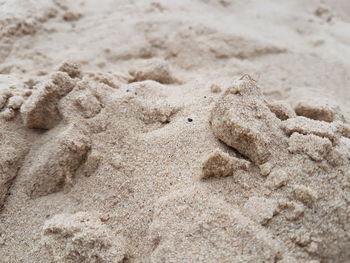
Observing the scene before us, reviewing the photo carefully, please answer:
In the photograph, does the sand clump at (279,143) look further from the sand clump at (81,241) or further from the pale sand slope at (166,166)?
the sand clump at (81,241)

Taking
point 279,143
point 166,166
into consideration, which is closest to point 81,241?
point 166,166

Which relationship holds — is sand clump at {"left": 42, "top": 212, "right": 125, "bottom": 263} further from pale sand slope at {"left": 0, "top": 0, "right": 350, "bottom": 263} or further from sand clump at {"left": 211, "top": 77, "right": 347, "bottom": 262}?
sand clump at {"left": 211, "top": 77, "right": 347, "bottom": 262}

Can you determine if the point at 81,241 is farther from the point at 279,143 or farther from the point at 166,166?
the point at 279,143

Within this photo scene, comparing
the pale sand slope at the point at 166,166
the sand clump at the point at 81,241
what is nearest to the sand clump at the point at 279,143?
the pale sand slope at the point at 166,166

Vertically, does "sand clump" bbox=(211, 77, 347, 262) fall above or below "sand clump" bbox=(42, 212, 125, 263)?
above

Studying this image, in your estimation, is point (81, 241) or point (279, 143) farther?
point (279, 143)

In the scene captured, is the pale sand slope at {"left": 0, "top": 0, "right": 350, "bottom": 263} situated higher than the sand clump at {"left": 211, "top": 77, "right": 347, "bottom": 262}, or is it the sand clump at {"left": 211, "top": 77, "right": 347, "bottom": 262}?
the sand clump at {"left": 211, "top": 77, "right": 347, "bottom": 262}

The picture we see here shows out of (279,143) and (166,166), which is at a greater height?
(279,143)

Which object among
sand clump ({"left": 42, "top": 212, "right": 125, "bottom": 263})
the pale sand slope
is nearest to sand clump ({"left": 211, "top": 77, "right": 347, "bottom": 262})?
the pale sand slope

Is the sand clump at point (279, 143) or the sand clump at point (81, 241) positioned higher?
the sand clump at point (279, 143)

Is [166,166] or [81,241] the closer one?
[81,241]
